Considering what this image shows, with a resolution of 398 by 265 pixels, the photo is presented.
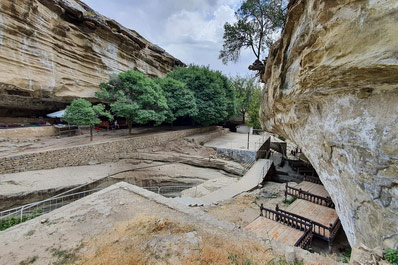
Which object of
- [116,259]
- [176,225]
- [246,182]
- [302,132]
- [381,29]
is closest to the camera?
[381,29]

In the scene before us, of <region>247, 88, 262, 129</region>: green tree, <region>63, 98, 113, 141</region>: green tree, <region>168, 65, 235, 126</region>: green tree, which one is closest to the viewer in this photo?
<region>63, 98, 113, 141</region>: green tree

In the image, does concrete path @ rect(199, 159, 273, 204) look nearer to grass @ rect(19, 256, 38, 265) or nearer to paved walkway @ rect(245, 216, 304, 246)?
paved walkway @ rect(245, 216, 304, 246)

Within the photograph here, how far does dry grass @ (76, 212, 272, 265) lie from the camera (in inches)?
124

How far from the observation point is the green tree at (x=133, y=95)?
14.5 meters

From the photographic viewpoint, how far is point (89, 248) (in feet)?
11.9

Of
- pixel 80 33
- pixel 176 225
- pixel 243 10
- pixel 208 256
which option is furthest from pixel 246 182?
pixel 80 33

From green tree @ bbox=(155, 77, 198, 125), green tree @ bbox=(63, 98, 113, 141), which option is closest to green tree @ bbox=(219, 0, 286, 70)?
green tree @ bbox=(155, 77, 198, 125)

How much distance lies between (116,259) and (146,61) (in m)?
22.6

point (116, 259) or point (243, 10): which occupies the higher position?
point (243, 10)

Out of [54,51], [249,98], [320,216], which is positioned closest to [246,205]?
[320,216]

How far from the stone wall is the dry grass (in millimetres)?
9490

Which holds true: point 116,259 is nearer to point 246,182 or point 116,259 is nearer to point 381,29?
point 381,29

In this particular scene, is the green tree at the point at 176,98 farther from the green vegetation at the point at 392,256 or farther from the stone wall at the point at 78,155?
the green vegetation at the point at 392,256

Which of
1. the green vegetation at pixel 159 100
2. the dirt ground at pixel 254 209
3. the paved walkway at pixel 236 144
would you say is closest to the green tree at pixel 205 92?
the green vegetation at pixel 159 100
